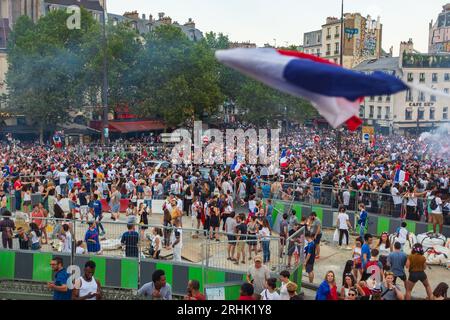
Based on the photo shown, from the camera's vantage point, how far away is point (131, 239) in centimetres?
1161

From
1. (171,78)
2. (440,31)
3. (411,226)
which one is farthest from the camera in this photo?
(440,31)

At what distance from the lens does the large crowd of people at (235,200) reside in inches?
446

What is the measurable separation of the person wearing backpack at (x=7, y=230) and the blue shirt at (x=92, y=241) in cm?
197

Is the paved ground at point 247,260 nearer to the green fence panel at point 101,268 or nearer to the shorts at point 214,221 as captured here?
the green fence panel at point 101,268

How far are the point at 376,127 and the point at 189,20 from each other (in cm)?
2974

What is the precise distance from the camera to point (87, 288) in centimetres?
831

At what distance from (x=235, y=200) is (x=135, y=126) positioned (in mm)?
32264

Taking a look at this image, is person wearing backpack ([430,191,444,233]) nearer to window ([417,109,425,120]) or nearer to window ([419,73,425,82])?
Result: window ([417,109,425,120])

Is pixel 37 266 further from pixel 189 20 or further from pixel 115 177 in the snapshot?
pixel 189 20

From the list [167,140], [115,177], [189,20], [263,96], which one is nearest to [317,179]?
[115,177]

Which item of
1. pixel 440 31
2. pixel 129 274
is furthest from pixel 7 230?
pixel 440 31

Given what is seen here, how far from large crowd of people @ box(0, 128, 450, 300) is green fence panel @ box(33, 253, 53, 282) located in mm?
509

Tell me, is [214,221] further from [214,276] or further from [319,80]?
[319,80]
